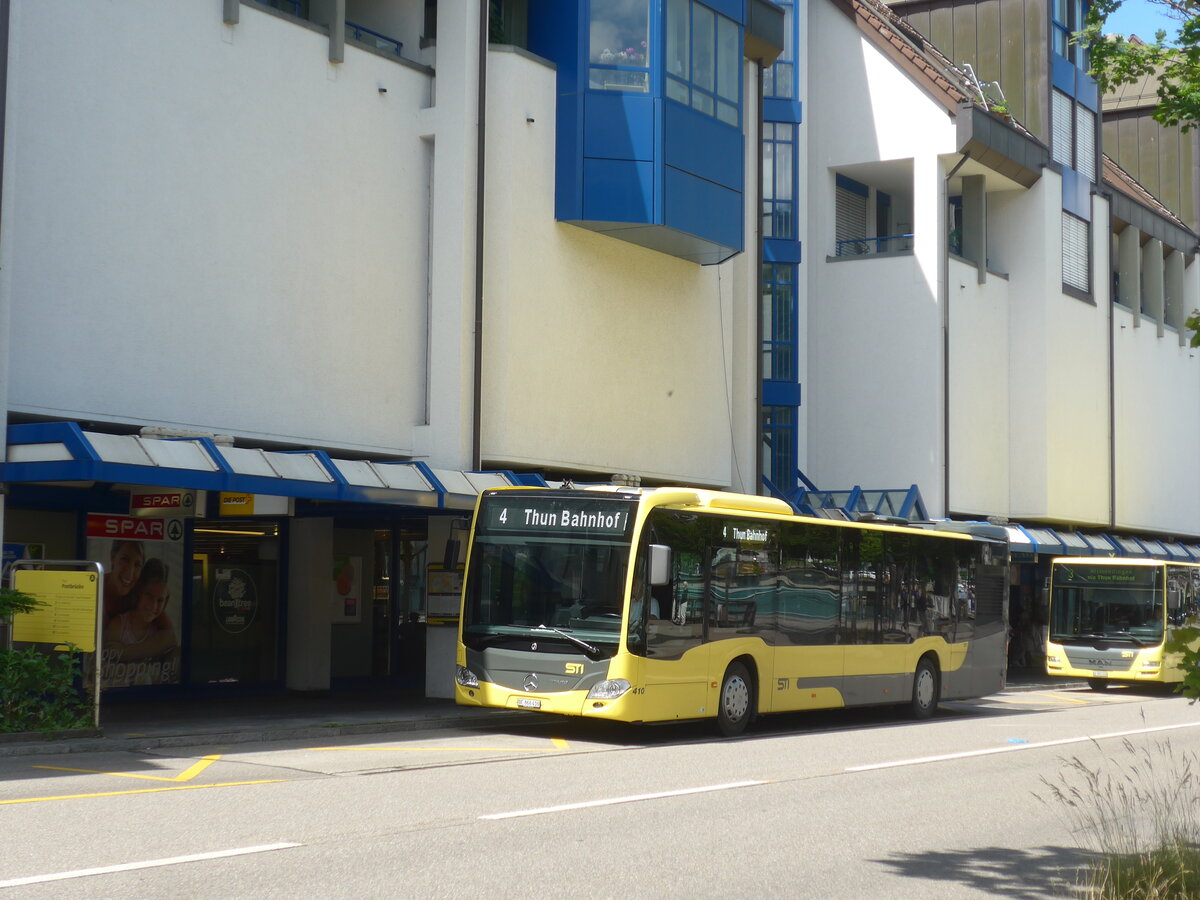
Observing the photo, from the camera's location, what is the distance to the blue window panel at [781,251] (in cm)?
3334

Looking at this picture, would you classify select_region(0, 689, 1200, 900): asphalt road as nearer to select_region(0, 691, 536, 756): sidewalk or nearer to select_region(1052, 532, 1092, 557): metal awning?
select_region(0, 691, 536, 756): sidewalk

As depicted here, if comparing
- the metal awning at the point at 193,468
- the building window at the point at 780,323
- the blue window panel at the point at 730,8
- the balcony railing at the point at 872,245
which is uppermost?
the blue window panel at the point at 730,8

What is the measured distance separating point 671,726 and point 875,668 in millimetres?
3307

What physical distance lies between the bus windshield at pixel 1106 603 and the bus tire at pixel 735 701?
15.2 meters

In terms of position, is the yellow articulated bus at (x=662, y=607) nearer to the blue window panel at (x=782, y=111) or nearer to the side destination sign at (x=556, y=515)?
the side destination sign at (x=556, y=515)

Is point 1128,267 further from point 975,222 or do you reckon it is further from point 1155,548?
point 975,222

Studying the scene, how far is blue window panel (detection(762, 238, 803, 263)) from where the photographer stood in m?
33.3

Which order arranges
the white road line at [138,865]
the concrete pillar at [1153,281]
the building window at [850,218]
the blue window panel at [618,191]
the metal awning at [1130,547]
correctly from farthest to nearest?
the concrete pillar at [1153,281], the metal awning at [1130,547], the building window at [850,218], the blue window panel at [618,191], the white road line at [138,865]

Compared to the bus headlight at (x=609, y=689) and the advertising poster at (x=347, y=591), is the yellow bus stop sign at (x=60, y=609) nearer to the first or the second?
the bus headlight at (x=609, y=689)

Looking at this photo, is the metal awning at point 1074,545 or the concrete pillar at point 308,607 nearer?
the concrete pillar at point 308,607

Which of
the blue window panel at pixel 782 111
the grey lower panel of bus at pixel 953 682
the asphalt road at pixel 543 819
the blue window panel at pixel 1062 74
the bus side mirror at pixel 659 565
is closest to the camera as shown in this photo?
the asphalt road at pixel 543 819

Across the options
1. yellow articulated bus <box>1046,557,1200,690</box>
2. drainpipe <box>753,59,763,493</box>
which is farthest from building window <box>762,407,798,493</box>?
yellow articulated bus <box>1046,557,1200,690</box>

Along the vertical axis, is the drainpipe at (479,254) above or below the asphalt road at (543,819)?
above

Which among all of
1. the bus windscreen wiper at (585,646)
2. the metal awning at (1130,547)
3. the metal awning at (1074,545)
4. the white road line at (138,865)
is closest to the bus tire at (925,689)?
the bus windscreen wiper at (585,646)
